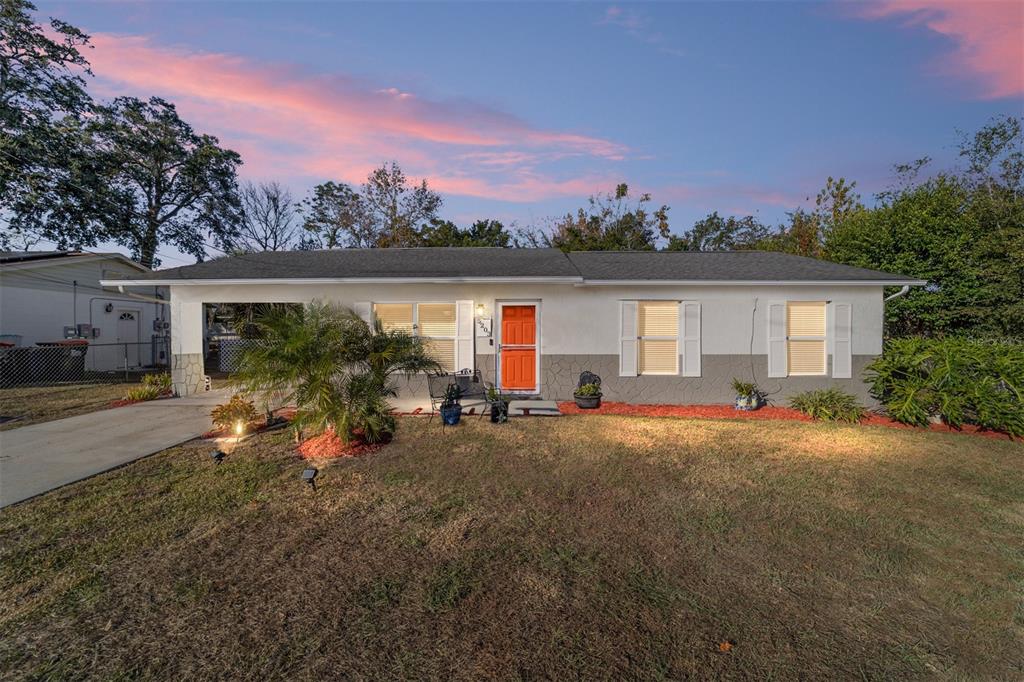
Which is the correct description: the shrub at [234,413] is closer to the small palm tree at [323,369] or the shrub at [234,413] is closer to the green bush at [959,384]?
the small palm tree at [323,369]

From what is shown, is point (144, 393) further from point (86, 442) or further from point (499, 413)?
point (499, 413)

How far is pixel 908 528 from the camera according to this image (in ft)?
13.1

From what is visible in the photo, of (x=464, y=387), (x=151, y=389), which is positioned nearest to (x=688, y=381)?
(x=464, y=387)

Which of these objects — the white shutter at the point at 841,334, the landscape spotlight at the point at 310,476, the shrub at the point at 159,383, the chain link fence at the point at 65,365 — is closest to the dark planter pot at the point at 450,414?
the landscape spotlight at the point at 310,476

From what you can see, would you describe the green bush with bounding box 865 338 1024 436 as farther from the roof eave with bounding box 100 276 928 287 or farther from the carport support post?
the carport support post

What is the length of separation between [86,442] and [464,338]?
20.3 feet

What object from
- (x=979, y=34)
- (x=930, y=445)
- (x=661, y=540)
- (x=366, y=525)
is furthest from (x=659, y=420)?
(x=979, y=34)

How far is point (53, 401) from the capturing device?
984 cm

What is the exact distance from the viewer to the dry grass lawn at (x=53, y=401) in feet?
27.6

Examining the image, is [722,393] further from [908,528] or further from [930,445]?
[908,528]

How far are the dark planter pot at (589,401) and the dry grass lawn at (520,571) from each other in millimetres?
3155

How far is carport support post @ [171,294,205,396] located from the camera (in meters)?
9.99

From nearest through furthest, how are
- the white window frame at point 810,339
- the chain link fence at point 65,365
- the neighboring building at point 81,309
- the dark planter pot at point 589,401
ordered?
1. the dark planter pot at point 589,401
2. the white window frame at point 810,339
3. the chain link fence at point 65,365
4. the neighboring building at point 81,309

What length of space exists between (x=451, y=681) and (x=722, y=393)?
880 cm
